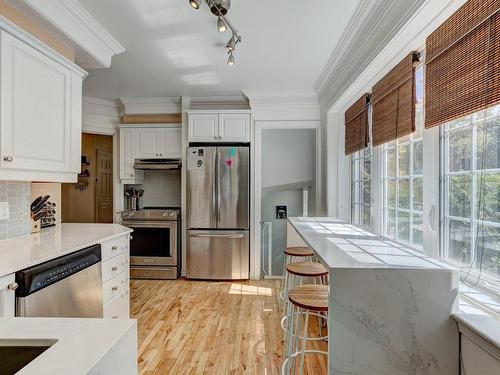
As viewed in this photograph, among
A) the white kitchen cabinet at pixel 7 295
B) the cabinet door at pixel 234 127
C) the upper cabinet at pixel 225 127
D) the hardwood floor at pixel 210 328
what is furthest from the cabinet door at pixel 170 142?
the white kitchen cabinet at pixel 7 295

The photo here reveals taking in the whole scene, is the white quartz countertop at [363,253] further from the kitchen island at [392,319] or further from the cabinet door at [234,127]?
the cabinet door at [234,127]

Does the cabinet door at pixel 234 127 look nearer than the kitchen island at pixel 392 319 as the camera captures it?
No

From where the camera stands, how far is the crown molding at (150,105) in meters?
4.32

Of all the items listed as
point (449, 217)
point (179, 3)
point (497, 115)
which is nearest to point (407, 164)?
point (449, 217)

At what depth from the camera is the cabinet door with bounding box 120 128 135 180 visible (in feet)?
14.2

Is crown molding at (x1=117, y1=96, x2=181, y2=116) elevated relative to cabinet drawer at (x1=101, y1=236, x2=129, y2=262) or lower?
elevated

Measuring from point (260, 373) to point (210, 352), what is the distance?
46 cm

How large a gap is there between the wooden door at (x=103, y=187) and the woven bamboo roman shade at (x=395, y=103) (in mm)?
5223

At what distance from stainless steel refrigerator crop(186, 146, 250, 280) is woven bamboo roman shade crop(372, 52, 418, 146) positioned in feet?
6.53

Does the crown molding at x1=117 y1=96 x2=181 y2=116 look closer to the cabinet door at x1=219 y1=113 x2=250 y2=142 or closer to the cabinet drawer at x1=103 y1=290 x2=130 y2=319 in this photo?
the cabinet door at x1=219 y1=113 x2=250 y2=142

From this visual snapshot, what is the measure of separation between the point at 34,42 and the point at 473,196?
260 cm

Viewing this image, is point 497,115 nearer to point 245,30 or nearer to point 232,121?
point 245,30

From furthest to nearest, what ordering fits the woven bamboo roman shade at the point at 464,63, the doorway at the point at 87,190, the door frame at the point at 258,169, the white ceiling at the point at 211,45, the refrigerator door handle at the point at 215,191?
the doorway at the point at 87,190 < the door frame at the point at 258,169 < the refrigerator door handle at the point at 215,191 < the white ceiling at the point at 211,45 < the woven bamboo roman shade at the point at 464,63

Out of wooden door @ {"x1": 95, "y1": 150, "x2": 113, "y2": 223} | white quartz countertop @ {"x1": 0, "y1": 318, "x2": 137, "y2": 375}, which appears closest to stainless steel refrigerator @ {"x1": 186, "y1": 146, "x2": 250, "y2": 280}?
wooden door @ {"x1": 95, "y1": 150, "x2": 113, "y2": 223}
